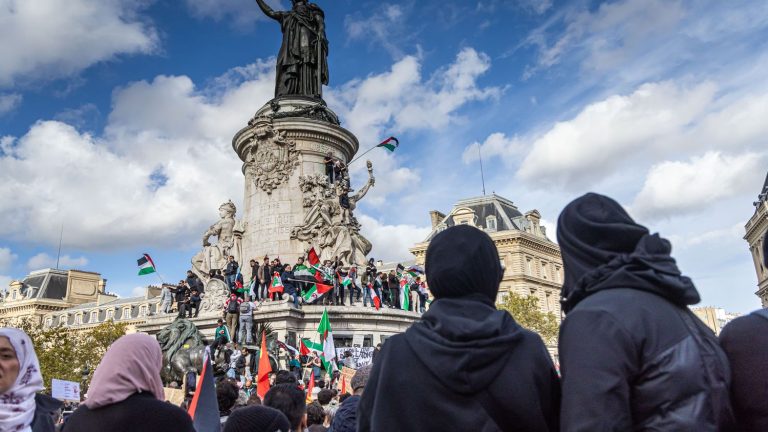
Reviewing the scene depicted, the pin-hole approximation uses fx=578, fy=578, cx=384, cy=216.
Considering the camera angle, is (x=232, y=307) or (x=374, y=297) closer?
(x=232, y=307)

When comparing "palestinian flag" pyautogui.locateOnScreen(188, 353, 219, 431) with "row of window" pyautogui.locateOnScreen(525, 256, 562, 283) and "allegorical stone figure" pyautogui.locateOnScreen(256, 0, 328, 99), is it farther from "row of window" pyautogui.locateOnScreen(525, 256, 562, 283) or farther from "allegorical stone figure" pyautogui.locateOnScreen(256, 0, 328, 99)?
"row of window" pyautogui.locateOnScreen(525, 256, 562, 283)

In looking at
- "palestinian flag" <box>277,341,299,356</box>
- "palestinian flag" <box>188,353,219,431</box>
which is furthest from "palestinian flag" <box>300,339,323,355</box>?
"palestinian flag" <box>188,353,219,431</box>

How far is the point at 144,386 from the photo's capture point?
3355 millimetres

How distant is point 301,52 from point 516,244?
3872 centimetres

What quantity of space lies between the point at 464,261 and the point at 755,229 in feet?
228

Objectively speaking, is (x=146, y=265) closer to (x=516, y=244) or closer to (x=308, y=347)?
(x=308, y=347)

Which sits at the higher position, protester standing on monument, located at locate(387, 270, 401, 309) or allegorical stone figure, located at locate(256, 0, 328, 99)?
allegorical stone figure, located at locate(256, 0, 328, 99)

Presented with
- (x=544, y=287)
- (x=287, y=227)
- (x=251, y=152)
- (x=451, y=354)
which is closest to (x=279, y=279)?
(x=287, y=227)

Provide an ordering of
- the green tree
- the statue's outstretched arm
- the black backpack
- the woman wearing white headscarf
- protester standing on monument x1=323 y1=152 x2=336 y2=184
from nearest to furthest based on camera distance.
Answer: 1. the woman wearing white headscarf
2. the black backpack
3. protester standing on monument x1=323 y1=152 x2=336 y2=184
4. the statue's outstretched arm
5. the green tree

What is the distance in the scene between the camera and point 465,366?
8.26 ft

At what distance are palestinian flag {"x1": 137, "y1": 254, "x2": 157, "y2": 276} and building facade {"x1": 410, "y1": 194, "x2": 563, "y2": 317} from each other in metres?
36.7

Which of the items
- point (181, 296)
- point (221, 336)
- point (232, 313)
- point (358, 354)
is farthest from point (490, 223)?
point (221, 336)

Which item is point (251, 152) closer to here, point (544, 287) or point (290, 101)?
point (290, 101)

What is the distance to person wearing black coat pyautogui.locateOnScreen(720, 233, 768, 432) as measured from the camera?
2.33m
